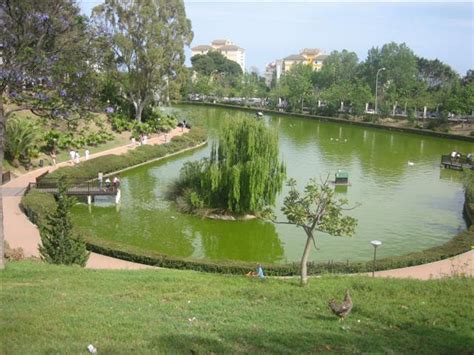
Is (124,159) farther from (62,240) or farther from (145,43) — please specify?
(62,240)

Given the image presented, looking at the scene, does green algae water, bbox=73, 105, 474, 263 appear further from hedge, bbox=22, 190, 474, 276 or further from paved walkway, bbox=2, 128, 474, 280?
paved walkway, bbox=2, 128, 474, 280

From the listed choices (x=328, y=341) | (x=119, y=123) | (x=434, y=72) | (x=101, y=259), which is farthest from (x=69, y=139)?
(x=434, y=72)

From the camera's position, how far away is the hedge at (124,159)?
30.0m

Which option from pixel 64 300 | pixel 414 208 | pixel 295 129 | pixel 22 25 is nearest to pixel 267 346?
pixel 64 300

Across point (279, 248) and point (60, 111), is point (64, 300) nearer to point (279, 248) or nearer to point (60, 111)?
point (60, 111)

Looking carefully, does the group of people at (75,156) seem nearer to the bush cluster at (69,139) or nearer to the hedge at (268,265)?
the bush cluster at (69,139)

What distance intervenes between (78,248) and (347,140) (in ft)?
144

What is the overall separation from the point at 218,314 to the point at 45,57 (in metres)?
6.91

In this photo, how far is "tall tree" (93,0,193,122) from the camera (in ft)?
147

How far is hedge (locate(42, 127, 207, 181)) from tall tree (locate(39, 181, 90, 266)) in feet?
37.7

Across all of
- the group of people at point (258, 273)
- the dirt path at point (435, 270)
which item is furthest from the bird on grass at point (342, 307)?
the dirt path at point (435, 270)

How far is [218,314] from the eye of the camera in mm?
9102

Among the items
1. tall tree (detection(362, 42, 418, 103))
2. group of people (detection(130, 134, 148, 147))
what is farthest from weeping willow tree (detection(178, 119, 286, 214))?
tall tree (detection(362, 42, 418, 103))

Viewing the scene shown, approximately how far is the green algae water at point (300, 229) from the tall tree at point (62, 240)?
4746 millimetres
